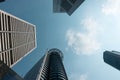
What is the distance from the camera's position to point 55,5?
13812cm

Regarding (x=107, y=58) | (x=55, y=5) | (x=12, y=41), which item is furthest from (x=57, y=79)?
(x=107, y=58)

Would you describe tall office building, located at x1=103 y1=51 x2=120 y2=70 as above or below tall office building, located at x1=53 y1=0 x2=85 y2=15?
below

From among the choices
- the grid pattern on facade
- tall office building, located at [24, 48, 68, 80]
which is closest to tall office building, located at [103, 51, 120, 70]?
tall office building, located at [24, 48, 68, 80]

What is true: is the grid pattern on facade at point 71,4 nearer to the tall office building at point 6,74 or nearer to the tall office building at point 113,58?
the tall office building at point 113,58

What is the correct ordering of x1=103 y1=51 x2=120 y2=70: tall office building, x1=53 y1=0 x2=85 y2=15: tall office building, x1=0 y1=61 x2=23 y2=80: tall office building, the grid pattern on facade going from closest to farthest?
x1=0 y1=61 x2=23 y2=80: tall office building < the grid pattern on facade < x1=53 y1=0 x2=85 y2=15: tall office building < x1=103 y1=51 x2=120 y2=70: tall office building

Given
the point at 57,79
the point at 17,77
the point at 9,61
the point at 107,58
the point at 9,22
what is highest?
the point at 17,77

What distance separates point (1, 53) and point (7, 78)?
6961 centimetres

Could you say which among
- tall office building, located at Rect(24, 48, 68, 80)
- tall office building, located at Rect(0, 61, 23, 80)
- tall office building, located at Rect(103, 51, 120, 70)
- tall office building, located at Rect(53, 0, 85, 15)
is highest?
tall office building, located at Rect(0, 61, 23, 80)

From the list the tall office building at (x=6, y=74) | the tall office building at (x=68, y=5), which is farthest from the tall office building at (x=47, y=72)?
the tall office building at (x=6, y=74)

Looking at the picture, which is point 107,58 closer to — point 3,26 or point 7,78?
point 3,26

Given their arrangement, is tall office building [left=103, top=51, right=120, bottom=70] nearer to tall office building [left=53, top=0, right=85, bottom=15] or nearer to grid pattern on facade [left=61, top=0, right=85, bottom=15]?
tall office building [left=53, top=0, right=85, bottom=15]

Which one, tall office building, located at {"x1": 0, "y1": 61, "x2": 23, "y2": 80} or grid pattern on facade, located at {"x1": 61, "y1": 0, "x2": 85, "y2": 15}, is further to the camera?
grid pattern on facade, located at {"x1": 61, "y1": 0, "x2": 85, "y2": 15}

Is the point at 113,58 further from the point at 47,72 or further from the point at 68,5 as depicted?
the point at 47,72

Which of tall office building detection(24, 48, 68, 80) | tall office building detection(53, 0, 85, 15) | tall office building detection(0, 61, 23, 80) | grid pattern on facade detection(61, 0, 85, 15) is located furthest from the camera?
tall office building detection(53, 0, 85, 15)
